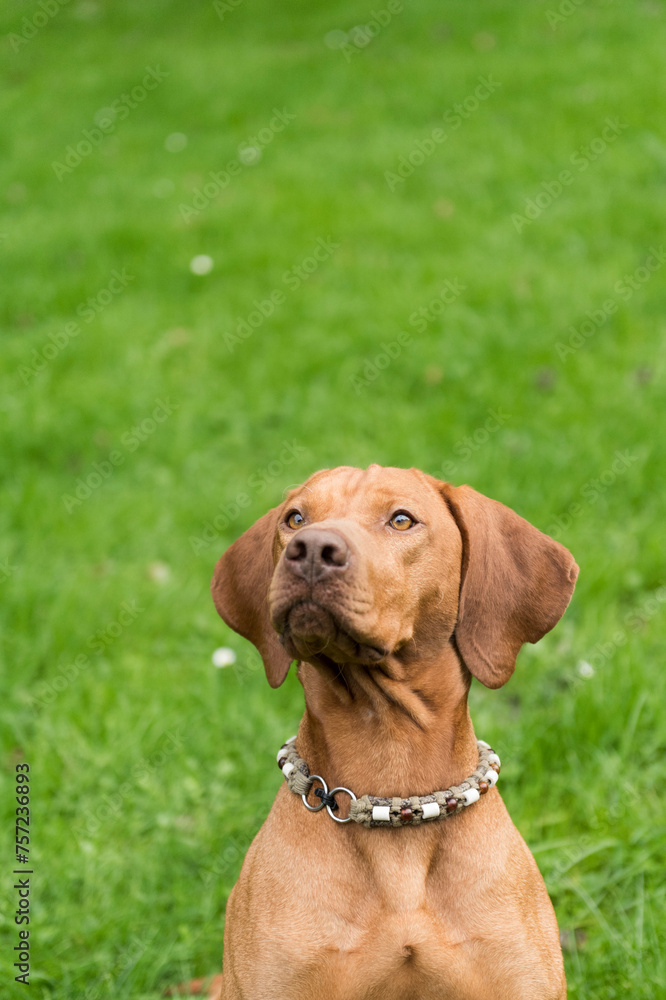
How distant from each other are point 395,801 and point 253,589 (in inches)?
30.8

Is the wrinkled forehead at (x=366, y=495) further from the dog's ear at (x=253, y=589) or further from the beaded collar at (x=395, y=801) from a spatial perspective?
the beaded collar at (x=395, y=801)

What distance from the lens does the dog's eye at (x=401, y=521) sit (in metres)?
2.73

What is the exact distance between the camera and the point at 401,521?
2.74m

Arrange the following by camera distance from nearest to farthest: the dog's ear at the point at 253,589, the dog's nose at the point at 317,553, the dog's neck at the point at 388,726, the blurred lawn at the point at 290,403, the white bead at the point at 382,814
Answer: the dog's nose at the point at 317,553
the white bead at the point at 382,814
the dog's neck at the point at 388,726
the dog's ear at the point at 253,589
the blurred lawn at the point at 290,403

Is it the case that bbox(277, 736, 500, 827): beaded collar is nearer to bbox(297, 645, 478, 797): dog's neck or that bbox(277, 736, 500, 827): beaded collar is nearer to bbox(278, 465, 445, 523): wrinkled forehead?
bbox(297, 645, 478, 797): dog's neck

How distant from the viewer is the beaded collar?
2.59m

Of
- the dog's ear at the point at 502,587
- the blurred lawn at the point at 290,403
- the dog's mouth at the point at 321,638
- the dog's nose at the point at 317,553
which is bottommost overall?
the blurred lawn at the point at 290,403

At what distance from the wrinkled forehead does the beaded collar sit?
0.71 m

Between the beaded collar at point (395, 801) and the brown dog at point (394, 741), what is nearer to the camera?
the brown dog at point (394, 741)

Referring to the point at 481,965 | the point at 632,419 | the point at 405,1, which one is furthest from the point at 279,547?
the point at 405,1

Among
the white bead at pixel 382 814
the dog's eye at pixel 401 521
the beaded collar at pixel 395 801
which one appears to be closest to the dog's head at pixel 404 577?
the dog's eye at pixel 401 521

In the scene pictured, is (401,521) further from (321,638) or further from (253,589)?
(253,589)

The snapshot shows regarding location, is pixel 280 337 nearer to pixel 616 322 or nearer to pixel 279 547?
pixel 616 322

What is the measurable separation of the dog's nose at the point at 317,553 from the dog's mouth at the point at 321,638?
8 cm
